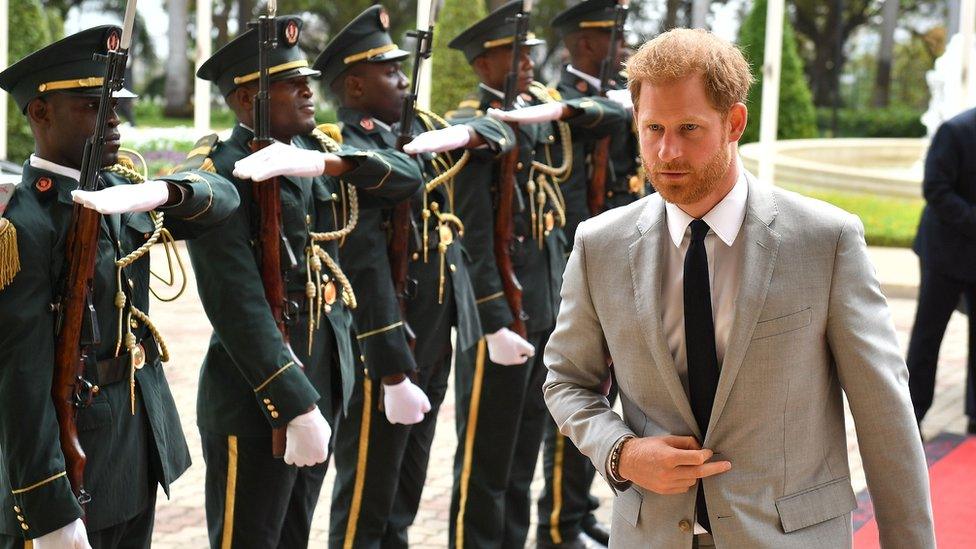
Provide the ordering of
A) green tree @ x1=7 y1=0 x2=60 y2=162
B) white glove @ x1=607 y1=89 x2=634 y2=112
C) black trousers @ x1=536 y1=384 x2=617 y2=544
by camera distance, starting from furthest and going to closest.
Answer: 1. green tree @ x1=7 y1=0 x2=60 y2=162
2. white glove @ x1=607 y1=89 x2=634 y2=112
3. black trousers @ x1=536 y1=384 x2=617 y2=544

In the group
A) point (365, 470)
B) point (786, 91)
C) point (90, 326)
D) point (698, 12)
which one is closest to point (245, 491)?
point (365, 470)

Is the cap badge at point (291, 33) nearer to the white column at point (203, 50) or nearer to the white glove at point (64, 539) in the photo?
the white glove at point (64, 539)

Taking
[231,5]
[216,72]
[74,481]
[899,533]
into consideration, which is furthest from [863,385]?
[231,5]

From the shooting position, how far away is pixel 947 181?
21.3 feet

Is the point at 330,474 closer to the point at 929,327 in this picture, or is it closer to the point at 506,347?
the point at 506,347

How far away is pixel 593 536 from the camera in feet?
17.6

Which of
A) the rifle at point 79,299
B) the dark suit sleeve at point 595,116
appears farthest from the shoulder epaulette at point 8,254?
the dark suit sleeve at point 595,116

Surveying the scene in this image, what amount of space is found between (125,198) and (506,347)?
2062 millimetres

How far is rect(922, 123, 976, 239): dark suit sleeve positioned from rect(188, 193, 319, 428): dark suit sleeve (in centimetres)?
399

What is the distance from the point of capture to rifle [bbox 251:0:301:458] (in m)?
3.58

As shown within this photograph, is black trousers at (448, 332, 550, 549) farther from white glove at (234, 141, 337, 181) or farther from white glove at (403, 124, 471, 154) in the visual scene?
white glove at (234, 141, 337, 181)

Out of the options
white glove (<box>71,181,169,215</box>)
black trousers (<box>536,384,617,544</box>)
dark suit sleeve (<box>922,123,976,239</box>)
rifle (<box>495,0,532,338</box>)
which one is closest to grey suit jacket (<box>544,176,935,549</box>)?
white glove (<box>71,181,169,215</box>)

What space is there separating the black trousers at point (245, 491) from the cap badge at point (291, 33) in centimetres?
109

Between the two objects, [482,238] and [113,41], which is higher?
[113,41]
